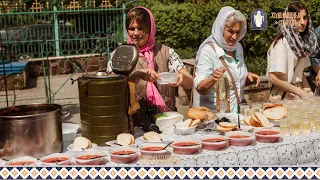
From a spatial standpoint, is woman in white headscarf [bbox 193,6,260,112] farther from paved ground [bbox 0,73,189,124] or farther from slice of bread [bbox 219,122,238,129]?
paved ground [bbox 0,73,189,124]

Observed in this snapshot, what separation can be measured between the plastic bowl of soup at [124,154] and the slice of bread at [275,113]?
3.67ft

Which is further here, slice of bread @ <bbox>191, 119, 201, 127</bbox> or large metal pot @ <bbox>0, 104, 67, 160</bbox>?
slice of bread @ <bbox>191, 119, 201, 127</bbox>

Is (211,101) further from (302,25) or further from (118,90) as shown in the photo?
(118,90)

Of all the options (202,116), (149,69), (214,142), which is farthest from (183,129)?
(149,69)

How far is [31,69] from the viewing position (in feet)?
42.6

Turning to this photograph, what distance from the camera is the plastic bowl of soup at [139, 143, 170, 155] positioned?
2695 millimetres

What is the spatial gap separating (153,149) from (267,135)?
29.3 inches

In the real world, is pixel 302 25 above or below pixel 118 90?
above

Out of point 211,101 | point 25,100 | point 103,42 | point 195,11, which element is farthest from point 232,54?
point 103,42

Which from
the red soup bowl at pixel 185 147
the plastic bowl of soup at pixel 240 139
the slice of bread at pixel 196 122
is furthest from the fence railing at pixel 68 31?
the red soup bowl at pixel 185 147

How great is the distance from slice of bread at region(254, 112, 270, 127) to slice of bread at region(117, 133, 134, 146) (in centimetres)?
91

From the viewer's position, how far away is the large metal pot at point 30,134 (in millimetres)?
2625

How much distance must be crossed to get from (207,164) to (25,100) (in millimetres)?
7804

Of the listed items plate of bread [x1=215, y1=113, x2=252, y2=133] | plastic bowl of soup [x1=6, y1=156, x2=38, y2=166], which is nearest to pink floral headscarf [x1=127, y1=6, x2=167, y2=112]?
plate of bread [x1=215, y1=113, x2=252, y2=133]
